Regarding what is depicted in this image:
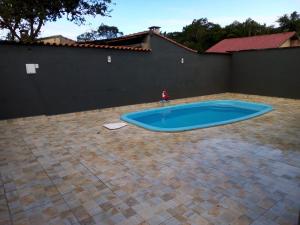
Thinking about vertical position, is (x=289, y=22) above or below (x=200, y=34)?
above

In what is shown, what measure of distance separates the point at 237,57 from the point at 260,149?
10.4m

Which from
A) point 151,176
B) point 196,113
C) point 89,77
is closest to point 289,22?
point 196,113

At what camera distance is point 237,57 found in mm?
13789

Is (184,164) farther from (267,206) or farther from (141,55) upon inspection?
(141,55)

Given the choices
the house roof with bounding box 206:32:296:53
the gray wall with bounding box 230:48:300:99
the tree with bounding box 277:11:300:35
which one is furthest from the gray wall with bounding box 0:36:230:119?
the tree with bounding box 277:11:300:35

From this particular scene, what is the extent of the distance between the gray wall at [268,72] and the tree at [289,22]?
25976 mm

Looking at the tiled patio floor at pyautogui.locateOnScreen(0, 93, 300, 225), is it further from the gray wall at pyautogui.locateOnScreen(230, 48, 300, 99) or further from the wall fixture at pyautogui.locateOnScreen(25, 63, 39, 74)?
the gray wall at pyautogui.locateOnScreen(230, 48, 300, 99)

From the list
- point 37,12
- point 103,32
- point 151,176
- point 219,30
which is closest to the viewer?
point 151,176

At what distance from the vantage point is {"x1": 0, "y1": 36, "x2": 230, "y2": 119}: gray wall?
7.41m

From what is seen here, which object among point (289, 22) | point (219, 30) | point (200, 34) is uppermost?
point (289, 22)

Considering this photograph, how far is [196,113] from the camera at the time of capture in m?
10.5

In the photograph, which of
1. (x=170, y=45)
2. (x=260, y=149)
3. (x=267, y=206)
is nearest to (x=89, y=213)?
(x=267, y=206)

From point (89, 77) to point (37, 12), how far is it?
10.5 meters

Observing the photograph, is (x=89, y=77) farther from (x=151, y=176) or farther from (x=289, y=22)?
(x=289, y=22)
